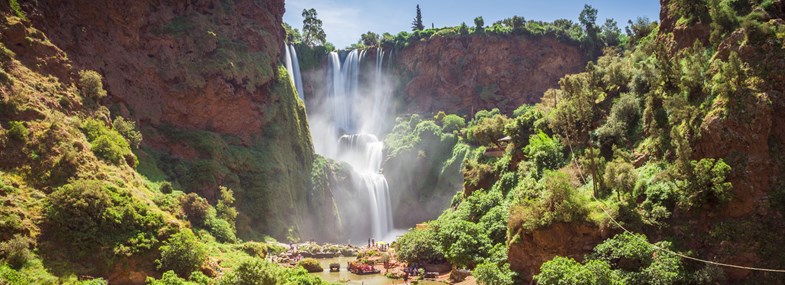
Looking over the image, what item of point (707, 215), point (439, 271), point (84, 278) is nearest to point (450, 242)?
point (439, 271)

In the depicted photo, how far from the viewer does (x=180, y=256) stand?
23.8 meters

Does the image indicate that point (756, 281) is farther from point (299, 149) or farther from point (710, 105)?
point (299, 149)

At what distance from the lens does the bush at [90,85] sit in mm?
31531

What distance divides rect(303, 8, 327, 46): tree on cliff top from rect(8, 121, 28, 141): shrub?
5979 centimetres

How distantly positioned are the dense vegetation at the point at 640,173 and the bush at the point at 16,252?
18542 mm

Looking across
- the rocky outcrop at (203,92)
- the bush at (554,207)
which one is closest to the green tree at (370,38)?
the rocky outcrop at (203,92)

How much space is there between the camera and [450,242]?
1185 inches

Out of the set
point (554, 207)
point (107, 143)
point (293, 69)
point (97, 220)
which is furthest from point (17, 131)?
point (293, 69)

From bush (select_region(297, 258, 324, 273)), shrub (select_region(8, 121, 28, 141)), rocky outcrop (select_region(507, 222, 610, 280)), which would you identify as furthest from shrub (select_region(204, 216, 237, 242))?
rocky outcrop (select_region(507, 222, 610, 280))

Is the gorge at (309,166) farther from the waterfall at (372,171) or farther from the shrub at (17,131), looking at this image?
the waterfall at (372,171)

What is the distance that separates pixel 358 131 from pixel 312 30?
18455mm

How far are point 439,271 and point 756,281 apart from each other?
16248 mm

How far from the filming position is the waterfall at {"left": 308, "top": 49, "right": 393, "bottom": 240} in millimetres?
59062

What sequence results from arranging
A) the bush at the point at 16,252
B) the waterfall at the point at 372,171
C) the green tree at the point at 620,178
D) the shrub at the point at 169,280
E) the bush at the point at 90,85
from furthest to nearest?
the waterfall at the point at 372,171
the bush at the point at 90,85
the green tree at the point at 620,178
the shrub at the point at 169,280
the bush at the point at 16,252
